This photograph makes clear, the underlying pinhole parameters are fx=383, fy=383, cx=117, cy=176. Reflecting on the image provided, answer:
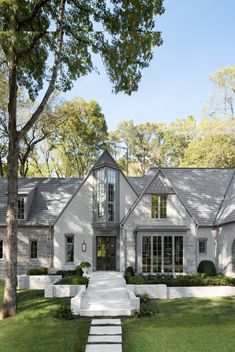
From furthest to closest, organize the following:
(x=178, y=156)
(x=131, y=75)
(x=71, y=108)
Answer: (x=178, y=156)
(x=71, y=108)
(x=131, y=75)

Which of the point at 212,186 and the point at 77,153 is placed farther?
the point at 77,153

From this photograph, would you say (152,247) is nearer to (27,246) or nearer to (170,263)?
(170,263)

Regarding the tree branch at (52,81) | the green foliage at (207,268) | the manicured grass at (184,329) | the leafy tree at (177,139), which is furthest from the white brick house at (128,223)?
the leafy tree at (177,139)

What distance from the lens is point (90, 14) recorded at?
618 inches

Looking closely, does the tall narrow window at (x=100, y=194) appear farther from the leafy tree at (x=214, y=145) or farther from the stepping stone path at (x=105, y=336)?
the leafy tree at (x=214, y=145)

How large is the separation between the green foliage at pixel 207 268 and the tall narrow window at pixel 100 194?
711 centimetres

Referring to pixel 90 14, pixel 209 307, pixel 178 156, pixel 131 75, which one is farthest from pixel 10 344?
pixel 178 156

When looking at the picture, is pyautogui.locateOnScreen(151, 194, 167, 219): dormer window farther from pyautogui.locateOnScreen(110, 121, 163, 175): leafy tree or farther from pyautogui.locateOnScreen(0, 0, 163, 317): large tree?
pyautogui.locateOnScreen(110, 121, 163, 175): leafy tree

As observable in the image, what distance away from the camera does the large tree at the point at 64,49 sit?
1484 cm

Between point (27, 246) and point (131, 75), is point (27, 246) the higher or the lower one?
the lower one

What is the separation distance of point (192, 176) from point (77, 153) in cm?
1802

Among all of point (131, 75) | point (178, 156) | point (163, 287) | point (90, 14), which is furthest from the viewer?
point (178, 156)

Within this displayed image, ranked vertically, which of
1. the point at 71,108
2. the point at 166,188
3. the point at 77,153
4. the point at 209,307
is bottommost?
the point at 209,307

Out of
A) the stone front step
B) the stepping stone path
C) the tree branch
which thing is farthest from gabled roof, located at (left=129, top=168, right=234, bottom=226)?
the tree branch
